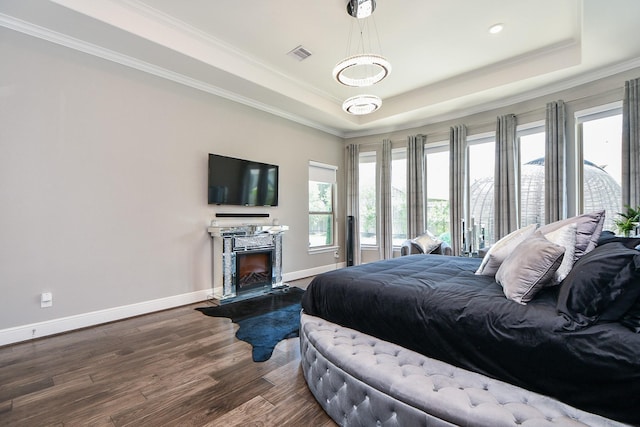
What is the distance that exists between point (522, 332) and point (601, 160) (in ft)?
13.9

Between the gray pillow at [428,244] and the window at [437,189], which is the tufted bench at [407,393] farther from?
the window at [437,189]

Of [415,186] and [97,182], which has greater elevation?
[415,186]

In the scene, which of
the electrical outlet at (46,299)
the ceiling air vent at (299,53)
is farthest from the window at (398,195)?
the electrical outlet at (46,299)

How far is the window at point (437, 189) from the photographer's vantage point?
568 centimetres

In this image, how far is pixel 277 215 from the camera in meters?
5.46

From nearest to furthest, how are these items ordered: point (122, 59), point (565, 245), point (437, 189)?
1. point (565, 245)
2. point (122, 59)
3. point (437, 189)

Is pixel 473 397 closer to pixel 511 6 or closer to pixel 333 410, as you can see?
pixel 333 410

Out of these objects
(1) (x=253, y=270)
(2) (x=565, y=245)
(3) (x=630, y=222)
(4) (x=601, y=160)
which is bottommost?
(1) (x=253, y=270)

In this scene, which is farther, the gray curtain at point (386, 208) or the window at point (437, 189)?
the gray curtain at point (386, 208)

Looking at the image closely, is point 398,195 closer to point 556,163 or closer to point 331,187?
point 331,187

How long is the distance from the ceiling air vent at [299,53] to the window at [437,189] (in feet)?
10.2

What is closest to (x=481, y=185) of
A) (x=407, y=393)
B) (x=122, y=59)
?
(x=407, y=393)

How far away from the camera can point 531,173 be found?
470 cm

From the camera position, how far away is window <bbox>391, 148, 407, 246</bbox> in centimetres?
625
